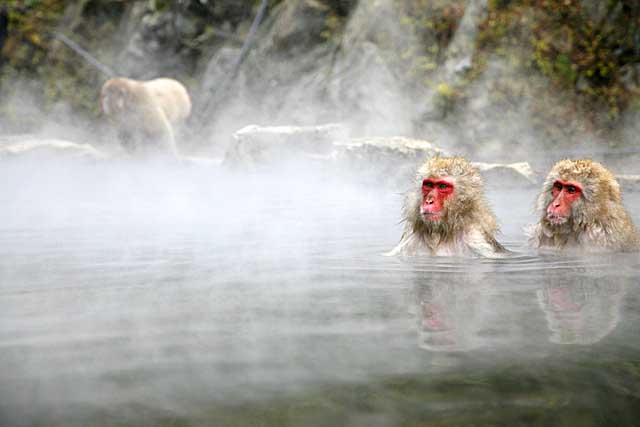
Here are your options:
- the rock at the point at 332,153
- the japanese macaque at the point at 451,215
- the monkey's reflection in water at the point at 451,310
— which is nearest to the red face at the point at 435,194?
the japanese macaque at the point at 451,215

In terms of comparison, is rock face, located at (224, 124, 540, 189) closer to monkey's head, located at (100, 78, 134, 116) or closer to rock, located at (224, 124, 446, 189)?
rock, located at (224, 124, 446, 189)

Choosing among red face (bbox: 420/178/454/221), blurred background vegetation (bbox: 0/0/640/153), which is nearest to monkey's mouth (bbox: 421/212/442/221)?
red face (bbox: 420/178/454/221)

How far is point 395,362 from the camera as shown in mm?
1739

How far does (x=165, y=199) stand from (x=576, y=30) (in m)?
6.87

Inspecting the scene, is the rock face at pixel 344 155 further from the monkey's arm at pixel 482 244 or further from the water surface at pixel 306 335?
the water surface at pixel 306 335

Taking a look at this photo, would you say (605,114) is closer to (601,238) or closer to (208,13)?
(601,238)

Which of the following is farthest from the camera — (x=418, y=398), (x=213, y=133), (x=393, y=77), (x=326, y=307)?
(x=213, y=133)

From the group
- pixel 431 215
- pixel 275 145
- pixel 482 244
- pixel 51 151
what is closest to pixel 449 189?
pixel 431 215

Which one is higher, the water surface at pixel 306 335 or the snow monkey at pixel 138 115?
the snow monkey at pixel 138 115

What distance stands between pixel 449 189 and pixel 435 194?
0.33ft

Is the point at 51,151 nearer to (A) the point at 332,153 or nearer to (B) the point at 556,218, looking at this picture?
(A) the point at 332,153

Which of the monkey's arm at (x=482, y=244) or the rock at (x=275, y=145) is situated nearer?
the monkey's arm at (x=482, y=244)

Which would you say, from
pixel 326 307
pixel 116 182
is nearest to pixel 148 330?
pixel 326 307

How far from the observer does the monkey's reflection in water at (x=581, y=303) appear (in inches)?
79.7
